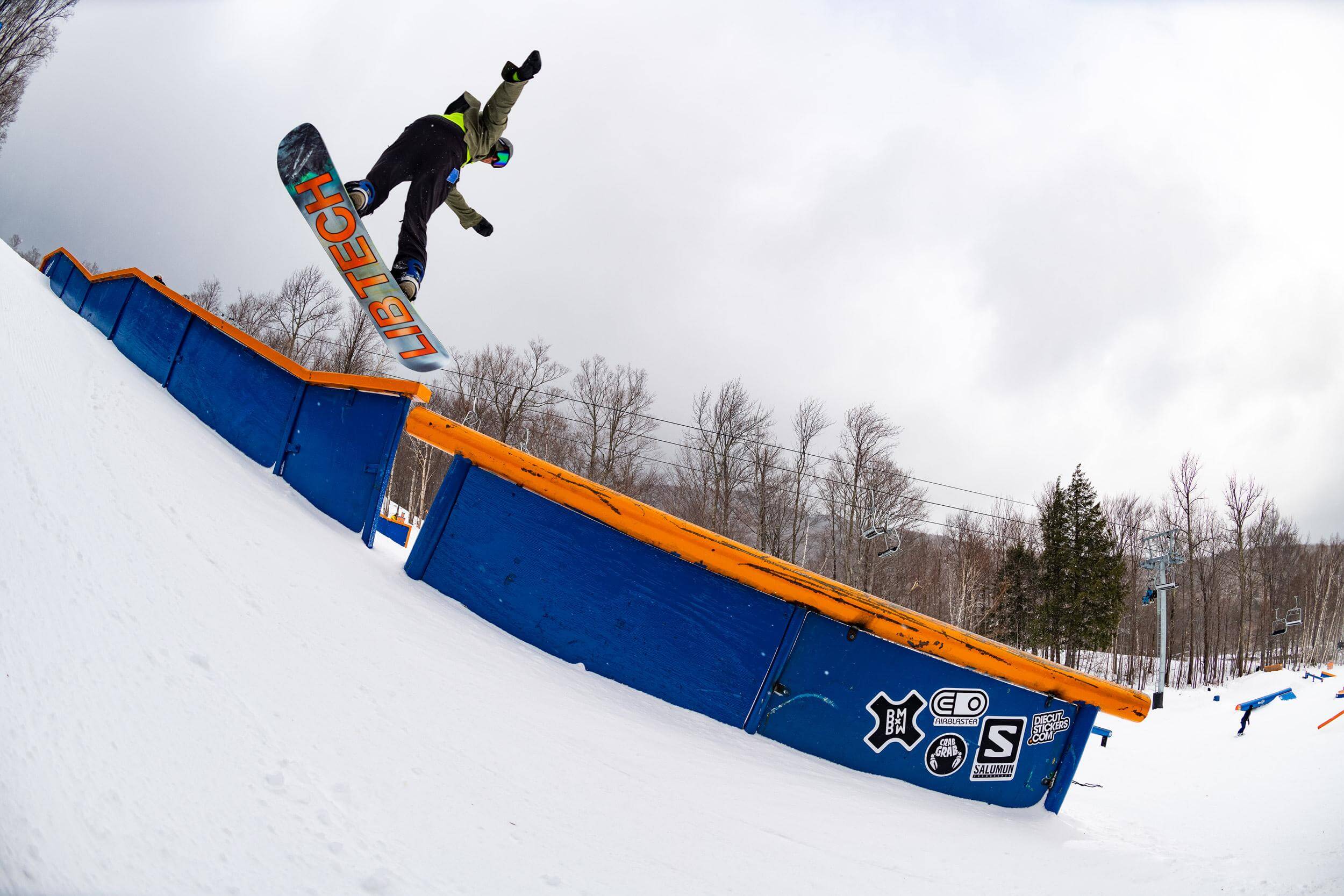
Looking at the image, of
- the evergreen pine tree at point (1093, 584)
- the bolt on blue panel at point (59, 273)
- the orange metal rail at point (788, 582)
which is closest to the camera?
the orange metal rail at point (788, 582)

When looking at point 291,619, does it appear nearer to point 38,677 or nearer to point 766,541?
point 38,677

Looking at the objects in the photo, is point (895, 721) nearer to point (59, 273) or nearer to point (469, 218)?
point (469, 218)

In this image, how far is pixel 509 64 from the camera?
4.16 metres

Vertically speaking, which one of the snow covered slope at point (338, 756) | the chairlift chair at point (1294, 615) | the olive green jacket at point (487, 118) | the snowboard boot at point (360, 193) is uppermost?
the chairlift chair at point (1294, 615)

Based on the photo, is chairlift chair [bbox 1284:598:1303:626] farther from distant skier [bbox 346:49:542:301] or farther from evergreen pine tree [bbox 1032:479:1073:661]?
distant skier [bbox 346:49:542:301]

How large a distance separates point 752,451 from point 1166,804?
27520mm

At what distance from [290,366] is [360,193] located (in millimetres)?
1396

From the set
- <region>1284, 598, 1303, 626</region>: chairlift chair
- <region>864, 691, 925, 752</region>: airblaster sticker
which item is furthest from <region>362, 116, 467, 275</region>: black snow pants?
<region>1284, 598, 1303, 626</region>: chairlift chair

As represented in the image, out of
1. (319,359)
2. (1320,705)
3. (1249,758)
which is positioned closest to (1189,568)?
(1320,705)

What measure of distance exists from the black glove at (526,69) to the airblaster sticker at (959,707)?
4531 millimetres

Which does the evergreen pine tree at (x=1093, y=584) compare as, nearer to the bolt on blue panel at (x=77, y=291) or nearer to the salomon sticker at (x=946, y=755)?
the salomon sticker at (x=946, y=755)

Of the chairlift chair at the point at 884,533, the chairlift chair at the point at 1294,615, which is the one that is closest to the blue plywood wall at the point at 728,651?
the chairlift chair at the point at 884,533

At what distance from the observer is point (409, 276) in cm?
448

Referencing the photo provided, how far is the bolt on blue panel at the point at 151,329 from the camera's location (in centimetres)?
566
